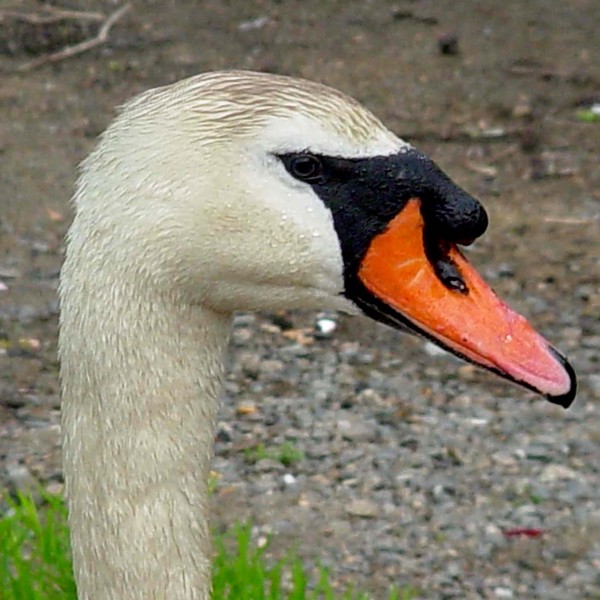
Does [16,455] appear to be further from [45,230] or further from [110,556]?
[110,556]

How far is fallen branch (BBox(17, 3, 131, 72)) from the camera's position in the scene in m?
8.45

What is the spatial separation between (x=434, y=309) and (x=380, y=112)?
18.0 feet

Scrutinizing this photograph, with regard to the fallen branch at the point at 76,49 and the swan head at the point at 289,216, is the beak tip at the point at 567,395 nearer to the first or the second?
the swan head at the point at 289,216

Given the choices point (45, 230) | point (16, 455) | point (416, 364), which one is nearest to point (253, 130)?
point (16, 455)

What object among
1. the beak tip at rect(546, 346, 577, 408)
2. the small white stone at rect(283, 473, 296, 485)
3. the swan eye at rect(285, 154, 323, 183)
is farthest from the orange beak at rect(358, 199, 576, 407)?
Answer: the small white stone at rect(283, 473, 296, 485)

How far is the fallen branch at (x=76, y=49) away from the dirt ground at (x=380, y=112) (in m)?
0.04

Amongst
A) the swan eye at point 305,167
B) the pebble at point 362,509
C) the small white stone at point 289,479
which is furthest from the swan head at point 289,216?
the small white stone at point 289,479

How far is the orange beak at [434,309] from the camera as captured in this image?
239 cm

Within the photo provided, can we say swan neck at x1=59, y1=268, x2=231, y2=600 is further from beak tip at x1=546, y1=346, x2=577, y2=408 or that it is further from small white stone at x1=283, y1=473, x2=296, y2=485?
small white stone at x1=283, y1=473, x2=296, y2=485

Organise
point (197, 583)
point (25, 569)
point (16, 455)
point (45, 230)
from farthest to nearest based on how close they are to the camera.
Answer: point (45, 230)
point (16, 455)
point (25, 569)
point (197, 583)

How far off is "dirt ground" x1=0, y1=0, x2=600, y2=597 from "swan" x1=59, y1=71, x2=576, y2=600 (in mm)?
2283

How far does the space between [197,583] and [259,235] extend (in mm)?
609

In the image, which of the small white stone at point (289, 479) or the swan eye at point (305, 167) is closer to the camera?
the swan eye at point (305, 167)

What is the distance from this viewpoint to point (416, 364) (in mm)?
5512
